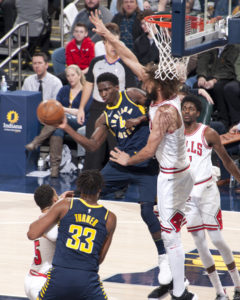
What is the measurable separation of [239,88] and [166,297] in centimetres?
548

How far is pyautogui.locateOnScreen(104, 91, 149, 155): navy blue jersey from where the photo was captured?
712 centimetres

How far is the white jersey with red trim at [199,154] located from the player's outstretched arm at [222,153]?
54 millimetres

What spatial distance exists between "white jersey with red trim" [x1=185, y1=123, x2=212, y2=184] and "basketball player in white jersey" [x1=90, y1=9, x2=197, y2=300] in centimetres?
35

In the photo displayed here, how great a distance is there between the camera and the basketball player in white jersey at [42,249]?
566cm

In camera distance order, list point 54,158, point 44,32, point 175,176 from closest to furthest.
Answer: point 175,176
point 54,158
point 44,32

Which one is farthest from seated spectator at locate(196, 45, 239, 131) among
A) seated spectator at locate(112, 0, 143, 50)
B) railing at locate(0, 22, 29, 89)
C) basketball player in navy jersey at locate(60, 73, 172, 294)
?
basketball player in navy jersey at locate(60, 73, 172, 294)

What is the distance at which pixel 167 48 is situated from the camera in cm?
700

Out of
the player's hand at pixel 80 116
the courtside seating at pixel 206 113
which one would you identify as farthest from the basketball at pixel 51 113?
the player's hand at pixel 80 116

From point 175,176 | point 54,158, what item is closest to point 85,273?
point 175,176

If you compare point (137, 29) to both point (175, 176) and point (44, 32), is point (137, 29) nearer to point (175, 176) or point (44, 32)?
point (44, 32)

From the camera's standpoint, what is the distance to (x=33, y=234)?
5.16m

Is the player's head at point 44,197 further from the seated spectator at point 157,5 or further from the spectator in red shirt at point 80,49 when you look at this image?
the seated spectator at point 157,5

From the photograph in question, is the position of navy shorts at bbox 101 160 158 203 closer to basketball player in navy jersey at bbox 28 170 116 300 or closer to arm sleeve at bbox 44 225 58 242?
arm sleeve at bbox 44 225 58 242

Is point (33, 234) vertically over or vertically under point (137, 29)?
under
